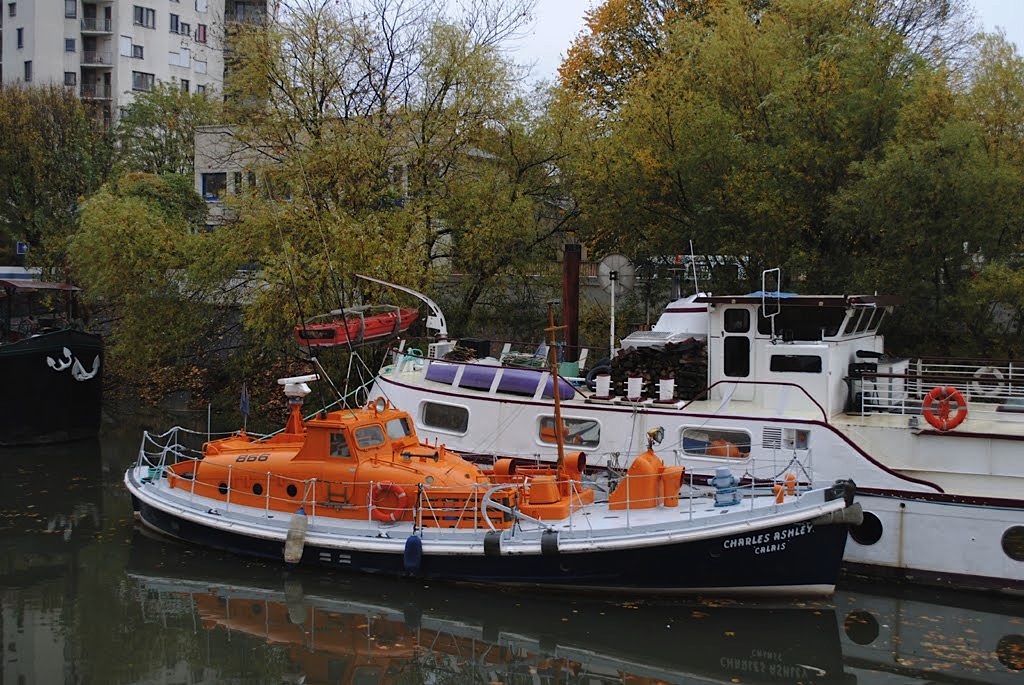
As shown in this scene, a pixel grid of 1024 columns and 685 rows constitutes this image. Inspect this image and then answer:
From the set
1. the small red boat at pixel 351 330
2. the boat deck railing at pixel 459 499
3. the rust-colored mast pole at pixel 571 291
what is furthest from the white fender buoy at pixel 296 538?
the rust-colored mast pole at pixel 571 291

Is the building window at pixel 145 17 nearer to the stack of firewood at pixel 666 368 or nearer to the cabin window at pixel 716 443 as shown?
the stack of firewood at pixel 666 368

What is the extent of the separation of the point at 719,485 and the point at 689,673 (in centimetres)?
341

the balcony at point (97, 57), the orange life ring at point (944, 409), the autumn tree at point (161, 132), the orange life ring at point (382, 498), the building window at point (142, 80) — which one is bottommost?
the orange life ring at point (382, 498)

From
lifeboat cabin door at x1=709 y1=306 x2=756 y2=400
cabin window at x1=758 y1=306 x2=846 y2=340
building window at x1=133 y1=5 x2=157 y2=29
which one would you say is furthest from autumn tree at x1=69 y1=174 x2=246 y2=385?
building window at x1=133 y1=5 x2=157 y2=29

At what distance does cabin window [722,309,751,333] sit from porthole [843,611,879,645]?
206 inches

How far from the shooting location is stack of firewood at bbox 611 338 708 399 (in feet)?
63.0

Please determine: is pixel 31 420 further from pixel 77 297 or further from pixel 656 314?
pixel 656 314

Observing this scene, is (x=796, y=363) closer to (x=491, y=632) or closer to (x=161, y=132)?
(x=491, y=632)

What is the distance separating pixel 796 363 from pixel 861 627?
481 cm

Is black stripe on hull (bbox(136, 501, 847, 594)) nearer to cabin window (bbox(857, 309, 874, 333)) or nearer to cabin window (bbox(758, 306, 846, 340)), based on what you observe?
cabin window (bbox(758, 306, 846, 340))

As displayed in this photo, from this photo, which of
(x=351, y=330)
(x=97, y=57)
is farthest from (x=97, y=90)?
(x=351, y=330)

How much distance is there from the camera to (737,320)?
18562mm

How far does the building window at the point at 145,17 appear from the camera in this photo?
5979cm

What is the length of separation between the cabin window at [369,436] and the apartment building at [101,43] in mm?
45286
